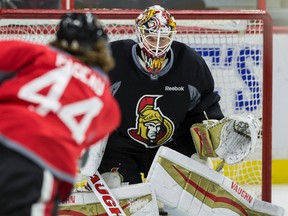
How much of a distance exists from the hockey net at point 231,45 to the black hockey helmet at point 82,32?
1.38 metres

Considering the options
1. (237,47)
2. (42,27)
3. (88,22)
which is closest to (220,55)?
(237,47)

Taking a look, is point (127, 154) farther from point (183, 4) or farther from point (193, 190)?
point (183, 4)

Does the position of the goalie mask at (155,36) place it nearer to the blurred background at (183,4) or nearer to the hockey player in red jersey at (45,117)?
the hockey player in red jersey at (45,117)

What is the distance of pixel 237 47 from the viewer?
3.47m

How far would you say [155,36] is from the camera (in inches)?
114

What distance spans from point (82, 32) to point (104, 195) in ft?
3.81

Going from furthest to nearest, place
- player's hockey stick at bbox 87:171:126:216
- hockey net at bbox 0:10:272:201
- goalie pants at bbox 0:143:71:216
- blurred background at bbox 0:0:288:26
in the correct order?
blurred background at bbox 0:0:288:26 → hockey net at bbox 0:10:272:201 → player's hockey stick at bbox 87:171:126:216 → goalie pants at bbox 0:143:71:216

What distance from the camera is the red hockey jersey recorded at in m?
1.63

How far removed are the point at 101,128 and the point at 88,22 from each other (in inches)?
9.0

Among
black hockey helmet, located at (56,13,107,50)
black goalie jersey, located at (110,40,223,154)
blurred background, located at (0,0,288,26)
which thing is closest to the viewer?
black hockey helmet, located at (56,13,107,50)

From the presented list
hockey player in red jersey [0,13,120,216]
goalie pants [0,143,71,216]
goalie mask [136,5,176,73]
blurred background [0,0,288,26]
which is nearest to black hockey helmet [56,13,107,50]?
hockey player in red jersey [0,13,120,216]

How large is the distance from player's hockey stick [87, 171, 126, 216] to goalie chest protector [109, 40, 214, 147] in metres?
0.21

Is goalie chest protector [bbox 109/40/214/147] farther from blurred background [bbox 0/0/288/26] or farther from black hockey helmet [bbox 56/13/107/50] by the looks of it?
blurred background [bbox 0/0/288/26]

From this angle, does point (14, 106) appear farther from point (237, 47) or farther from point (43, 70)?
point (237, 47)
